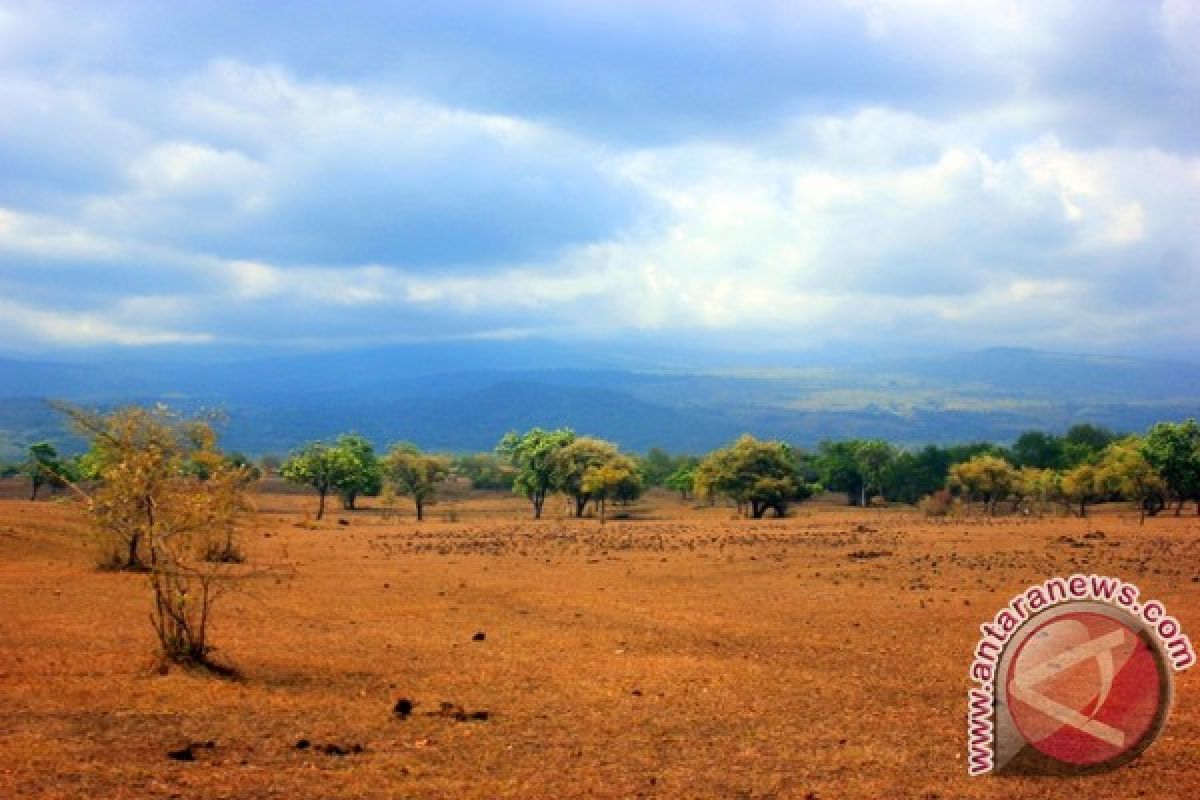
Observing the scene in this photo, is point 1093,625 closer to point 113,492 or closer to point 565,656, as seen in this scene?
point 565,656

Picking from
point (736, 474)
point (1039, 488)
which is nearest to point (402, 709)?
point (736, 474)

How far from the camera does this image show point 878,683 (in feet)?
51.5

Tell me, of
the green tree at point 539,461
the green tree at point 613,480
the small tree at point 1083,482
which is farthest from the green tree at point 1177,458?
the green tree at point 539,461

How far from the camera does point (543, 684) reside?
1542 centimetres

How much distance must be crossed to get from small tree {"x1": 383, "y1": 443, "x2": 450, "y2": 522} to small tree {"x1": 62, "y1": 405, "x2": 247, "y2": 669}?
59073mm

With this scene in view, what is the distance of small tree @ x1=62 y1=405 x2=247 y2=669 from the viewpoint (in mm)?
15406

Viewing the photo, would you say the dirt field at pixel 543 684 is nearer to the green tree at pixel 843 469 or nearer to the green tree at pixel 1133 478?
the green tree at pixel 1133 478

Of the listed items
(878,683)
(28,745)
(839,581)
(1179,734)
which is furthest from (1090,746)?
(839,581)

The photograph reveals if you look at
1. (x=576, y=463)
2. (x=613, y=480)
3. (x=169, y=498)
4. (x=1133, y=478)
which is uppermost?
(x=1133, y=478)

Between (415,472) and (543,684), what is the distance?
2450 inches

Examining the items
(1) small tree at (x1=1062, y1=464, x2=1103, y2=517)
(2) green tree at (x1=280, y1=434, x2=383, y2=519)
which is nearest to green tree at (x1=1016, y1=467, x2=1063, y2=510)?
(1) small tree at (x1=1062, y1=464, x2=1103, y2=517)

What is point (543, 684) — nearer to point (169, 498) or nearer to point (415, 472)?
point (169, 498)

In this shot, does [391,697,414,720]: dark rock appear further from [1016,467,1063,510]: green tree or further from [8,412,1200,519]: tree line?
[1016,467,1063,510]: green tree

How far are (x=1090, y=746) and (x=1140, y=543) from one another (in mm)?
31486
